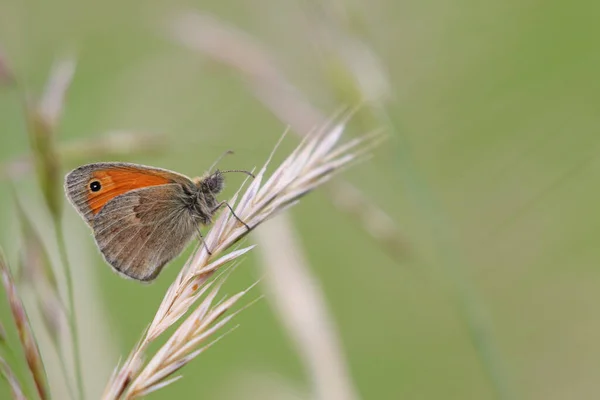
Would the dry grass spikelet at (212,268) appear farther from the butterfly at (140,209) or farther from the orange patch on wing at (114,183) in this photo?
the orange patch on wing at (114,183)

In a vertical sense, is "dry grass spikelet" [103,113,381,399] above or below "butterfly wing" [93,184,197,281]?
below

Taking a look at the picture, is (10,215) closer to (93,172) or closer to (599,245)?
(93,172)

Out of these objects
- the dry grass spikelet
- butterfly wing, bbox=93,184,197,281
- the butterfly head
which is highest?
the butterfly head

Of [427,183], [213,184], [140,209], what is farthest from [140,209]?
[427,183]

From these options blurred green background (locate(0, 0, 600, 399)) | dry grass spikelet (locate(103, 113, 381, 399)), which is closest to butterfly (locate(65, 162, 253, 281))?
blurred green background (locate(0, 0, 600, 399))

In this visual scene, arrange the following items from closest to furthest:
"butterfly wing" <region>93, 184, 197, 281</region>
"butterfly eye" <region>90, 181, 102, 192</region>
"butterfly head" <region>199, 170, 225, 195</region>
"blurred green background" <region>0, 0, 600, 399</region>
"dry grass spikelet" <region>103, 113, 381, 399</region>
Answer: "dry grass spikelet" <region>103, 113, 381, 399</region> < "butterfly wing" <region>93, 184, 197, 281</region> < "butterfly eye" <region>90, 181, 102, 192</region> < "butterfly head" <region>199, 170, 225, 195</region> < "blurred green background" <region>0, 0, 600, 399</region>

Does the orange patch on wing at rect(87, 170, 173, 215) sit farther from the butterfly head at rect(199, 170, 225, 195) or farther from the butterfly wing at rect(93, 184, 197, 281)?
the butterfly head at rect(199, 170, 225, 195)

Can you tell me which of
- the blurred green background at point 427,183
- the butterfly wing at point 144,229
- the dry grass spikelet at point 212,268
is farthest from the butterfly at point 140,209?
the dry grass spikelet at point 212,268

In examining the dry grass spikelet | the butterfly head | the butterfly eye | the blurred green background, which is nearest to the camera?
the dry grass spikelet
